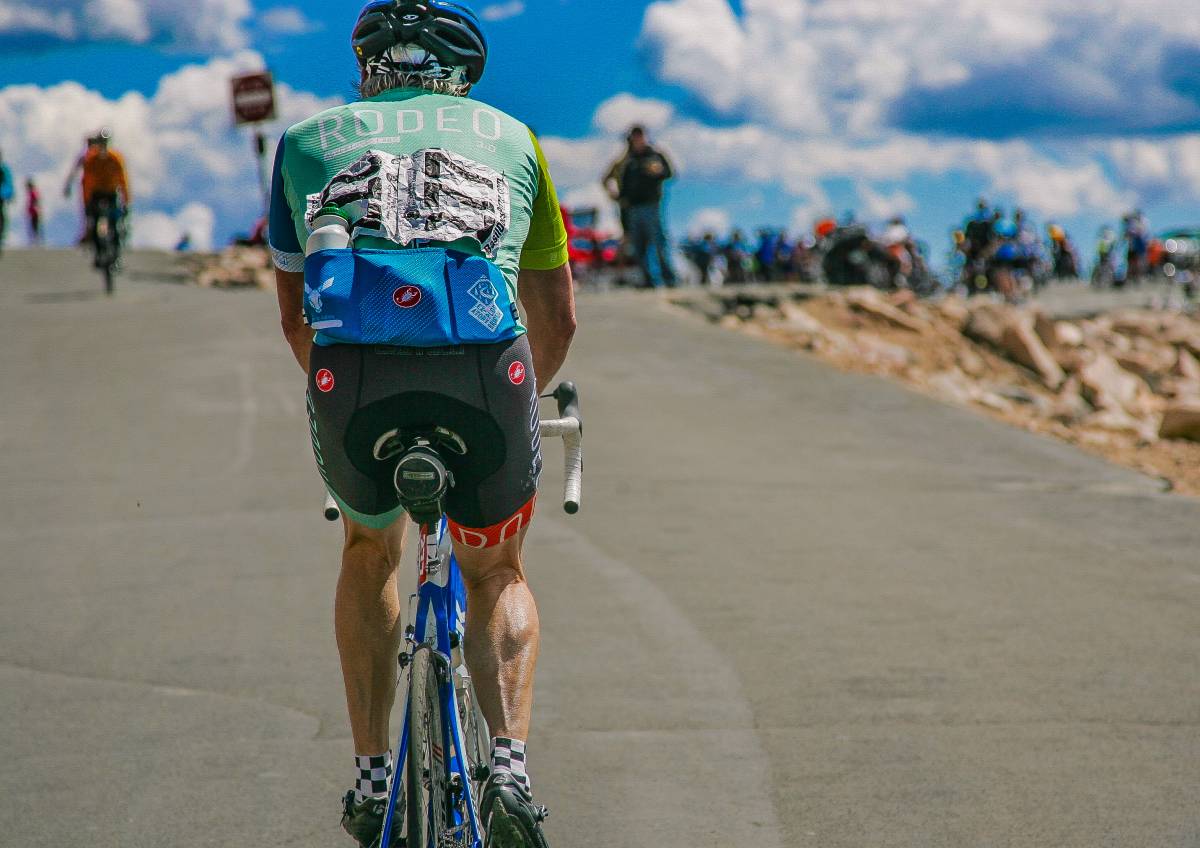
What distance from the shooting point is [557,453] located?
1128cm

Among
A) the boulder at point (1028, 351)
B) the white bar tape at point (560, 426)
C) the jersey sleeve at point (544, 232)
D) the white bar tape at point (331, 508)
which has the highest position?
the jersey sleeve at point (544, 232)

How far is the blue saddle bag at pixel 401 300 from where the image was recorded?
9.05 ft

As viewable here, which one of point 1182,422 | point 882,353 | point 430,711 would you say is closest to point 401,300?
point 430,711

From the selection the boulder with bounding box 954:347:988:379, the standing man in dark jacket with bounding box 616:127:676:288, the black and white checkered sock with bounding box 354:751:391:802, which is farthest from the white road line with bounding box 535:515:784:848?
the boulder with bounding box 954:347:988:379

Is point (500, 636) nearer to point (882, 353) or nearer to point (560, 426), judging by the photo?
point (560, 426)

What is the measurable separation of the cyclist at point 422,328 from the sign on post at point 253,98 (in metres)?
20.3

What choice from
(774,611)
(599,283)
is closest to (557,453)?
(774,611)

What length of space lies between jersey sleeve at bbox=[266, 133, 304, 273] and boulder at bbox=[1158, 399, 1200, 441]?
12.6m

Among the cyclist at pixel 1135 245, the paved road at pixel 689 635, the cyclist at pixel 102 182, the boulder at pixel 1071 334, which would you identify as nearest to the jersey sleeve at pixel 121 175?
the cyclist at pixel 102 182

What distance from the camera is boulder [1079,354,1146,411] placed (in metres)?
18.2

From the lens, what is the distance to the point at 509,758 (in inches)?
115

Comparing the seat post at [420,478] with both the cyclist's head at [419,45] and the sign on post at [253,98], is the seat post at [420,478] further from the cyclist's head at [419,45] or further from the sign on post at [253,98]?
the sign on post at [253,98]

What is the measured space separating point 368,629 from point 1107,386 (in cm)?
1723

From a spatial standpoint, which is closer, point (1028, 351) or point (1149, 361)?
point (1028, 351)
